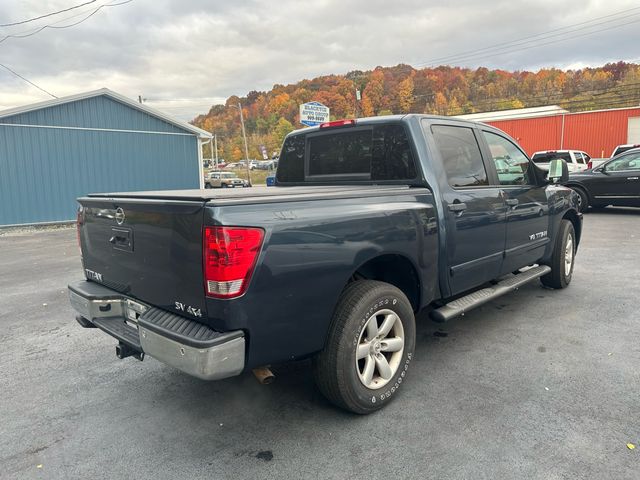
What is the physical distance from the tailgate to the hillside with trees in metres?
42.5

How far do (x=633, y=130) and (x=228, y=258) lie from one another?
112 feet

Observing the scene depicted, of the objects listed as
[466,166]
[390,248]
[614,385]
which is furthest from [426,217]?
[614,385]

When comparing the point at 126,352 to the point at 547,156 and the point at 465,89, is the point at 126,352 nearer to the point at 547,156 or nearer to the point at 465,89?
the point at 547,156

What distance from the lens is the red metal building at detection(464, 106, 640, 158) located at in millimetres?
29094

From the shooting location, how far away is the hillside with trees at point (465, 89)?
46781mm

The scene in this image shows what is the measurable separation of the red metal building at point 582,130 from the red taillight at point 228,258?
107ft

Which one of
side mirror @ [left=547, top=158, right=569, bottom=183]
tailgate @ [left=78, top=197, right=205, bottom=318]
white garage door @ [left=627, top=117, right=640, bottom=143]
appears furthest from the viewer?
white garage door @ [left=627, top=117, right=640, bottom=143]

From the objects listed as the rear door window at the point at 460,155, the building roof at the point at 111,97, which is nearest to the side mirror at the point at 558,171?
the rear door window at the point at 460,155

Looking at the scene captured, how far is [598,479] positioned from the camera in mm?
2279

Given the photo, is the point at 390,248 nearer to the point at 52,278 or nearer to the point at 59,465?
the point at 59,465

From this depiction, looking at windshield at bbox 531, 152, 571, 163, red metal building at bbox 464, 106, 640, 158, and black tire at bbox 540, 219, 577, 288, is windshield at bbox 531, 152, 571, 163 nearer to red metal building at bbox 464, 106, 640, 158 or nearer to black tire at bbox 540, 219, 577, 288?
red metal building at bbox 464, 106, 640, 158

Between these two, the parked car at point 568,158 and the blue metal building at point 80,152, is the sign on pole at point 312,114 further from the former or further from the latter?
the parked car at point 568,158

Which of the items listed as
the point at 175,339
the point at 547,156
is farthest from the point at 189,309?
the point at 547,156

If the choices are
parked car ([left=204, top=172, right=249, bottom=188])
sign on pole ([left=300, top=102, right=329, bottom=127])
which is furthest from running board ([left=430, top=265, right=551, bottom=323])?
parked car ([left=204, top=172, right=249, bottom=188])
